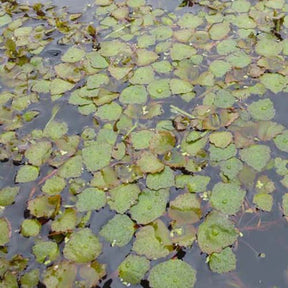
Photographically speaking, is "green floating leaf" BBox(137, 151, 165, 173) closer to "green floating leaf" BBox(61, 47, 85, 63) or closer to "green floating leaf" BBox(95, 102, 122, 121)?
"green floating leaf" BBox(95, 102, 122, 121)

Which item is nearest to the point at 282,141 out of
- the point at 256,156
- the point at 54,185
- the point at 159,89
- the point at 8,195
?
the point at 256,156

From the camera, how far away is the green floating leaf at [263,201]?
9.01ft

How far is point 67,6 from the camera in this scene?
4695 mm

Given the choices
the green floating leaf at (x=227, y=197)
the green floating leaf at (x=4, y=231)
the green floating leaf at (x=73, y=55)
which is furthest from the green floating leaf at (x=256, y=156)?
the green floating leaf at (x=73, y=55)

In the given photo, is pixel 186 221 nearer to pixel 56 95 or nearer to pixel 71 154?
pixel 71 154

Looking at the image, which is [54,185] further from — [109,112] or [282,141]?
[282,141]

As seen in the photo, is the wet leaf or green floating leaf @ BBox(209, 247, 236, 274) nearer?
green floating leaf @ BBox(209, 247, 236, 274)

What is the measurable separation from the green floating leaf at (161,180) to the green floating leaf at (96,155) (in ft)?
1.27

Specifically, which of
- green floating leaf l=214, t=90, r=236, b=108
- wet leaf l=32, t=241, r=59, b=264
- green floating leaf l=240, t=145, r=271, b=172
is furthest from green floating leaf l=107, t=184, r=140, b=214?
green floating leaf l=214, t=90, r=236, b=108

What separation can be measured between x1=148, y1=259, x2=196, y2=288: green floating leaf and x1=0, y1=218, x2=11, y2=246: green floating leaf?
3.49 feet

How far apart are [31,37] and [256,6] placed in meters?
2.48

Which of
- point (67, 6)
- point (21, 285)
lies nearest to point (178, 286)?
point (21, 285)

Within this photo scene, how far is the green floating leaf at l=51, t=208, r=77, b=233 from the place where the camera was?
2787 mm

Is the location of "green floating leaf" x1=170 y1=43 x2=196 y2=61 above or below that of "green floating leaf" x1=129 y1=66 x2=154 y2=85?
above
